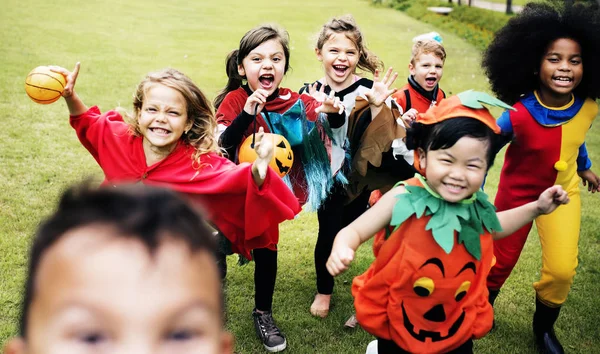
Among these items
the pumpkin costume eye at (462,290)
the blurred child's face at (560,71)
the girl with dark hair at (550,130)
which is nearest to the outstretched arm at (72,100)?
the pumpkin costume eye at (462,290)

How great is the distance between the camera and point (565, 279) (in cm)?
325

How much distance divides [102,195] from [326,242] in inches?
113

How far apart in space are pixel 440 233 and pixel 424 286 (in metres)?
0.24

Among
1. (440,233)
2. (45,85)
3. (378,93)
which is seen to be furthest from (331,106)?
(45,85)

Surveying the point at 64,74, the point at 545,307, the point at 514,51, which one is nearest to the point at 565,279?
the point at 545,307

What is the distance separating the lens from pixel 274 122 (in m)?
3.41

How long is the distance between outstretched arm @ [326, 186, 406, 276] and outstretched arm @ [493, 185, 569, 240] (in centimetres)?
49

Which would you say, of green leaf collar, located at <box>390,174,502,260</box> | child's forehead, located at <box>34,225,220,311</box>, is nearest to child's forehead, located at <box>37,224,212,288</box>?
child's forehead, located at <box>34,225,220,311</box>

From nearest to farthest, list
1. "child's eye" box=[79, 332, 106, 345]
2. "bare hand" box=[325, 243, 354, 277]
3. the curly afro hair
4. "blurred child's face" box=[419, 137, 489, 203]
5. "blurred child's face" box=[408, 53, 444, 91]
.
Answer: "child's eye" box=[79, 332, 106, 345] < "bare hand" box=[325, 243, 354, 277] < "blurred child's face" box=[419, 137, 489, 203] < the curly afro hair < "blurred child's face" box=[408, 53, 444, 91]

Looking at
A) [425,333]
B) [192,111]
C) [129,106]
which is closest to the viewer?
[425,333]

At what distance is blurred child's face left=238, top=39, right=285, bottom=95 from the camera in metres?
3.37

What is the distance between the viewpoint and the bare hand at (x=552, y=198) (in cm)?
235

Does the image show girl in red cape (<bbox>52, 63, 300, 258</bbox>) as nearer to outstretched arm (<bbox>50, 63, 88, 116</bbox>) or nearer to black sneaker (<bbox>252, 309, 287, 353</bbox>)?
outstretched arm (<bbox>50, 63, 88, 116</bbox>)

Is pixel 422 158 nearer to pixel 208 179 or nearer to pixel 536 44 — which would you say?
pixel 208 179
